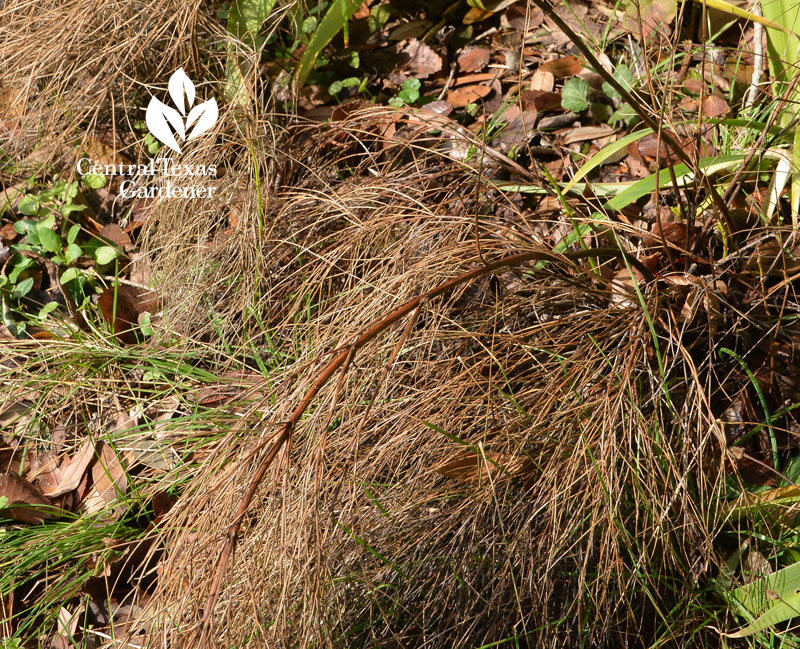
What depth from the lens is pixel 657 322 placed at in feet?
5.08

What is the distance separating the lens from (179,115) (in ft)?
7.16

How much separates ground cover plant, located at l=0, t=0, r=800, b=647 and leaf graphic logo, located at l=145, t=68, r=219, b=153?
0.01 meters

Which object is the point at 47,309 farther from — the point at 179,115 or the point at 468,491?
the point at 468,491

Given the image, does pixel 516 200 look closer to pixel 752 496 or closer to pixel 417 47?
pixel 417 47

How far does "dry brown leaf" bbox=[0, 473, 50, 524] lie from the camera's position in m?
1.85

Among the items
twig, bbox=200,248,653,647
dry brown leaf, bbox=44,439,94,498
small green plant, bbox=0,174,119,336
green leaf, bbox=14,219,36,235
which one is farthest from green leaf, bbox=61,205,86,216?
twig, bbox=200,248,653,647

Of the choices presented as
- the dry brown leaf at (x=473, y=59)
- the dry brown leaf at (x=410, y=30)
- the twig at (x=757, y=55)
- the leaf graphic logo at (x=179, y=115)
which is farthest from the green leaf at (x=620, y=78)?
the leaf graphic logo at (x=179, y=115)

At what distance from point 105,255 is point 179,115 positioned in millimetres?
471

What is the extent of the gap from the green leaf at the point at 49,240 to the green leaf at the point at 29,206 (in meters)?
0.09

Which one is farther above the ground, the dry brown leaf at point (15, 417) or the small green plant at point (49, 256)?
the small green plant at point (49, 256)

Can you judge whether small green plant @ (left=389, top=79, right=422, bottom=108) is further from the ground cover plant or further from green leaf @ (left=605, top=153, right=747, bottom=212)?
green leaf @ (left=605, top=153, right=747, bottom=212)

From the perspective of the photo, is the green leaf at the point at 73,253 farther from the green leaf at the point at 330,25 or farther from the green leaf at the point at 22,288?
the green leaf at the point at 330,25

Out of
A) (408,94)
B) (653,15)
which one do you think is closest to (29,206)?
(408,94)

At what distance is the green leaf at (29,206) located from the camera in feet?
7.69
